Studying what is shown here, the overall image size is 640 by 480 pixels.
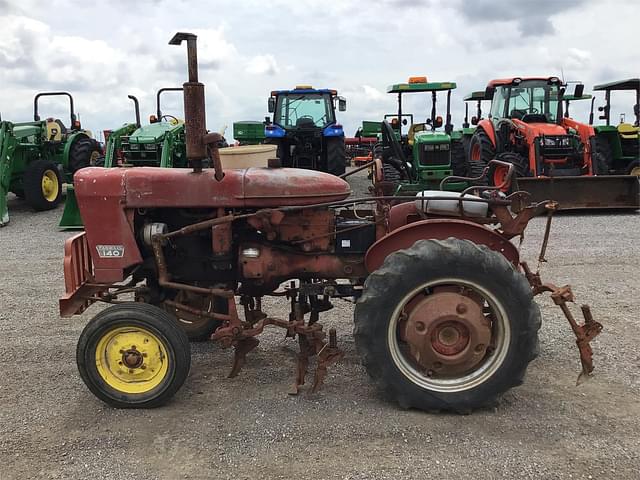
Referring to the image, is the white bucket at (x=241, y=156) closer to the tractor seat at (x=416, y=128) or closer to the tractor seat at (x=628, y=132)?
the tractor seat at (x=416, y=128)

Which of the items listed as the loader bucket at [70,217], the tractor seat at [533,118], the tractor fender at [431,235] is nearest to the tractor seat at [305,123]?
the tractor seat at [533,118]

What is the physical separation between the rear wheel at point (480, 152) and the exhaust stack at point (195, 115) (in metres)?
8.90

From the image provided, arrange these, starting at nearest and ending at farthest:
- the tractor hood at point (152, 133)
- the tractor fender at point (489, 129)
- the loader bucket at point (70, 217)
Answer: the loader bucket at point (70, 217) → the tractor fender at point (489, 129) → the tractor hood at point (152, 133)

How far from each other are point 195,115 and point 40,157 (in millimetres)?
11073

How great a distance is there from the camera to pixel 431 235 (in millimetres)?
3541

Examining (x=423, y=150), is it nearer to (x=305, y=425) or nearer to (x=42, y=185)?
(x=42, y=185)

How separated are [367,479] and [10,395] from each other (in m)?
2.31

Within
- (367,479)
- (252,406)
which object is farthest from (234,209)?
(367,479)

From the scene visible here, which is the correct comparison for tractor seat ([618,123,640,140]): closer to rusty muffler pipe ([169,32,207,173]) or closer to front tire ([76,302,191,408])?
rusty muffler pipe ([169,32,207,173])

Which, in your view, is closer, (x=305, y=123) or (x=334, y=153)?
(x=334, y=153)

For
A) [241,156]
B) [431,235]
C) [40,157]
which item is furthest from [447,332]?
[40,157]

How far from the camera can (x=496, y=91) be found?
41.5 feet

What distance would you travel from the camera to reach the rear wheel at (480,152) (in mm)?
11656

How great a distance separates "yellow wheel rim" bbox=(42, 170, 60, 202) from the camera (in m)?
12.1
